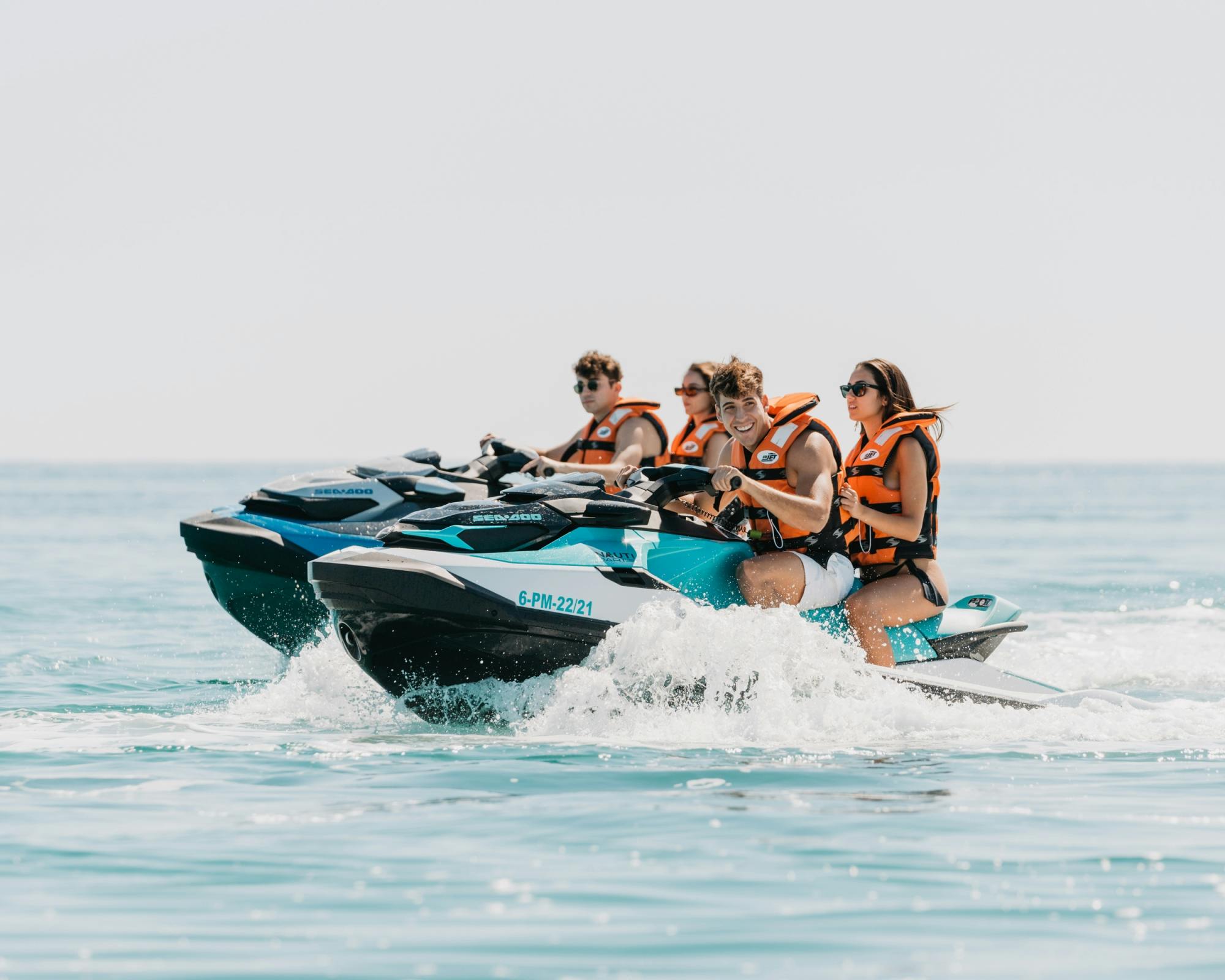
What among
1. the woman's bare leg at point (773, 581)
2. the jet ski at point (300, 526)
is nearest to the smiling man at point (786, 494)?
the woman's bare leg at point (773, 581)

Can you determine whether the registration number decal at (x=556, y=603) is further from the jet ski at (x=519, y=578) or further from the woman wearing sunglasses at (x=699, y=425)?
the woman wearing sunglasses at (x=699, y=425)

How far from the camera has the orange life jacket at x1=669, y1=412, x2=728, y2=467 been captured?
296 inches

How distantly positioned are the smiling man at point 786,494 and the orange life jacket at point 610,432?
2.31 meters

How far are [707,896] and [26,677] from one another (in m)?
5.26

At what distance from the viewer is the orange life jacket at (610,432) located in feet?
27.1

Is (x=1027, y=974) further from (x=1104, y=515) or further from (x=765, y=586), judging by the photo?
(x=1104, y=515)

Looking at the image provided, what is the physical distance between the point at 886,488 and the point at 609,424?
2.72m

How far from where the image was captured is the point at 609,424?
27.5 feet

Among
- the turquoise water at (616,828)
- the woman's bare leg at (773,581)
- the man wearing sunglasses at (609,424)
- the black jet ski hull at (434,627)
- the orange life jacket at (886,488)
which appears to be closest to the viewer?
the turquoise water at (616,828)

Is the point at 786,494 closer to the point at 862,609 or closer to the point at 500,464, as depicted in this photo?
the point at 862,609

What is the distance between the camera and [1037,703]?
5.91 meters

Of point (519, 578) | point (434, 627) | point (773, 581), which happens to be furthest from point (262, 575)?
point (773, 581)

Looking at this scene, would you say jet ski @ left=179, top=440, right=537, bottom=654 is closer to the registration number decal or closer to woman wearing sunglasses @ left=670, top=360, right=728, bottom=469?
woman wearing sunglasses @ left=670, top=360, right=728, bottom=469

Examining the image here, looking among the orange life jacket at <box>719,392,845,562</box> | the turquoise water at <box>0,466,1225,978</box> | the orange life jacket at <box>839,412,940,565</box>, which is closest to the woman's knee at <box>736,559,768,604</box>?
the turquoise water at <box>0,466,1225,978</box>
